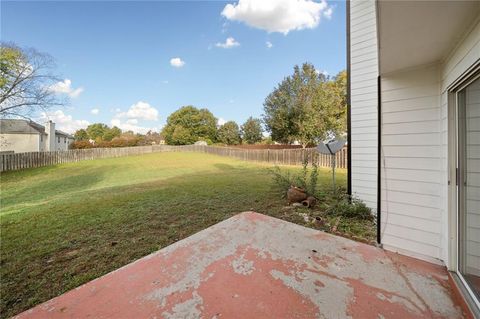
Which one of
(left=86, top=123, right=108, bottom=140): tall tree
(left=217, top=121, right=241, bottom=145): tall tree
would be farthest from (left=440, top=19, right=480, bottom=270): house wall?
(left=86, top=123, right=108, bottom=140): tall tree

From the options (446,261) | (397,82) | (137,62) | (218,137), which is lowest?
(446,261)

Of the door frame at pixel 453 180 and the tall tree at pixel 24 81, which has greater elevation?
the tall tree at pixel 24 81

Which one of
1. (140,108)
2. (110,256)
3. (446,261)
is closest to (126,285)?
(110,256)

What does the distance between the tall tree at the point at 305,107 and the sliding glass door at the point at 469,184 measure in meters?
17.0

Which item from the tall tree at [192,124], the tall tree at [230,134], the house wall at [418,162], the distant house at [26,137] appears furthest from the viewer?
the tall tree at [192,124]

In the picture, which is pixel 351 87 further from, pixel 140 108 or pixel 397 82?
pixel 140 108

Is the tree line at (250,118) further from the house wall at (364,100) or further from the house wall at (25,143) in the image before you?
the house wall at (364,100)

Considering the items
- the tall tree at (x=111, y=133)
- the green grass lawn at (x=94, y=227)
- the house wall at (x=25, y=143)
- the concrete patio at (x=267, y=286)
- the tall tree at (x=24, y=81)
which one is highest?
the tall tree at (x=111, y=133)

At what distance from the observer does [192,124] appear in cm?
3650

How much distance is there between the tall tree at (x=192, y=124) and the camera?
35.8m

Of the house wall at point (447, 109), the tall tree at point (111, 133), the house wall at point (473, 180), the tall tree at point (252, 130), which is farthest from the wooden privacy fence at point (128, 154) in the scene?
the tall tree at point (111, 133)

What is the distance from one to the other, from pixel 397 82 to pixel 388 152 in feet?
2.54

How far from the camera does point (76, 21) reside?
7.49 meters

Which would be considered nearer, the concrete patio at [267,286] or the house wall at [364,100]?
the concrete patio at [267,286]
